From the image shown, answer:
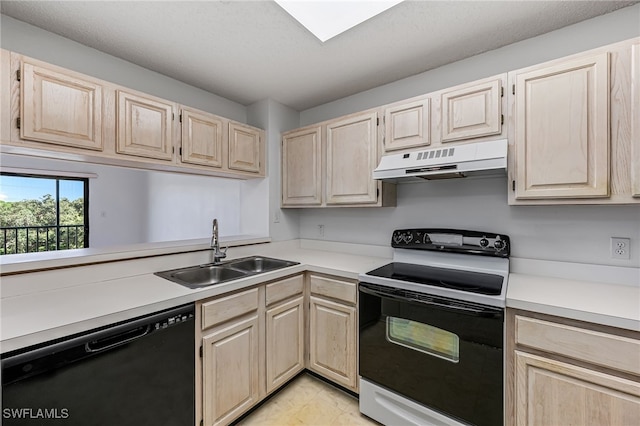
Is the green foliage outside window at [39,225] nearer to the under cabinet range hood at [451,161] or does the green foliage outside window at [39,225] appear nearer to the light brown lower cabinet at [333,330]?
the light brown lower cabinet at [333,330]

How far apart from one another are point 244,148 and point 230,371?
1.72m

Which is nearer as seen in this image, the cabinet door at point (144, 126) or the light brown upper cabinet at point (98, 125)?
the light brown upper cabinet at point (98, 125)

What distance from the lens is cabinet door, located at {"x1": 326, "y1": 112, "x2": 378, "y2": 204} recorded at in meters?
2.13

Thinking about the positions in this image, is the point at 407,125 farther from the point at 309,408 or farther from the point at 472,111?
the point at 309,408

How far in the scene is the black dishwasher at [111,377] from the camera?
94cm

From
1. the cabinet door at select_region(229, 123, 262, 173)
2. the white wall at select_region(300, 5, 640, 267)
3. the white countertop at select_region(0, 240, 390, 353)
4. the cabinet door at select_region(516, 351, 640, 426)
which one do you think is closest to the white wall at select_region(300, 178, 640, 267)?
the white wall at select_region(300, 5, 640, 267)

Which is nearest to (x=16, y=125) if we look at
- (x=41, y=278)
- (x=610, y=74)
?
(x=41, y=278)

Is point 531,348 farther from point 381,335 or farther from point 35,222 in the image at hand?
point 35,222

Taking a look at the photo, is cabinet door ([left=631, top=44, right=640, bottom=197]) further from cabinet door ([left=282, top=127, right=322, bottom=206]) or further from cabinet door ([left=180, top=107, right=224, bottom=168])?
cabinet door ([left=180, top=107, right=224, bottom=168])

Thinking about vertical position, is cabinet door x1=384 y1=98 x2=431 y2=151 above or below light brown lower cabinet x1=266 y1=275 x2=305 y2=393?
above

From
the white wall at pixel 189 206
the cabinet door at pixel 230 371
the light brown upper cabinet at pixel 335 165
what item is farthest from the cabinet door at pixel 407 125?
the white wall at pixel 189 206

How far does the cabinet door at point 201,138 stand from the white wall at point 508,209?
1.23m

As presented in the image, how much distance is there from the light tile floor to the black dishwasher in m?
0.53
